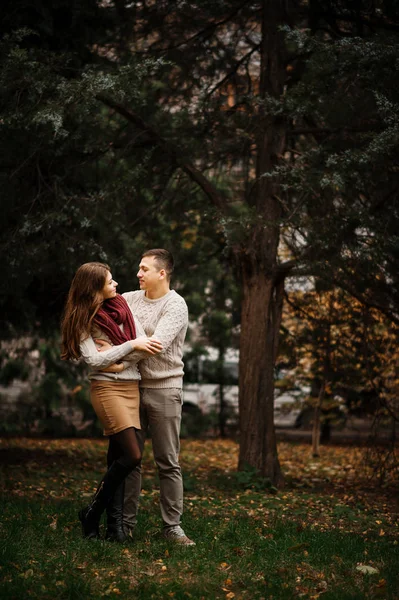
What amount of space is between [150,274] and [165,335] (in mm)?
505

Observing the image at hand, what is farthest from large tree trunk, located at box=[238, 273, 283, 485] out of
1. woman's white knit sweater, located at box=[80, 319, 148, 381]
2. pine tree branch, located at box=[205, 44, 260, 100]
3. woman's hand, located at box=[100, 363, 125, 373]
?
woman's hand, located at box=[100, 363, 125, 373]

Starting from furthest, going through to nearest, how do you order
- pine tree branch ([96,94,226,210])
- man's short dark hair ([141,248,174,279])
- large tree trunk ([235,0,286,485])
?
large tree trunk ([235,0,286,485]), pine tree branch ([96,94,226,210]), man's short dark hair ([141,248,174,279])

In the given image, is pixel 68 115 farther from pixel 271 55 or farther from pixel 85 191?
pixel 271 55

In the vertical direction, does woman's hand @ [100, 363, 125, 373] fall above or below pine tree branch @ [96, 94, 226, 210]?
below

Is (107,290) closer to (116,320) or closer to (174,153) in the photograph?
(116,320)

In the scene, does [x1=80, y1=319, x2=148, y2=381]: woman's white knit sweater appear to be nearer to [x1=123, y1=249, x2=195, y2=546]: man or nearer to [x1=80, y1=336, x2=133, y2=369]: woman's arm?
[x1=80, y1=336, x2=133, y2=369]: woman's arm

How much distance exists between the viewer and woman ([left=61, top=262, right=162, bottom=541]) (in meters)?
5.03

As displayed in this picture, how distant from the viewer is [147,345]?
497cm

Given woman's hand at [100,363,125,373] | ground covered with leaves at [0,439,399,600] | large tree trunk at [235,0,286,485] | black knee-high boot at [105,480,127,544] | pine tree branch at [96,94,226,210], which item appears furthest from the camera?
large tree trunk at [235,0,286,485]

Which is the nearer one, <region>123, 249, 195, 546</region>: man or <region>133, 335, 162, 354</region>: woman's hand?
<region>133, 335, 162, 354</region>: woman's hand

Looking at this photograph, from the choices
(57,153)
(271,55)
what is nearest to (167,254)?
(57,153)

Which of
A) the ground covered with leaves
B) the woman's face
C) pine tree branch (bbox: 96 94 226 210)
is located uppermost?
pine tree branch (bbox: 96 94 226 210)

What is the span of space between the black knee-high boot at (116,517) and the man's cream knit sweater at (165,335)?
0.78 meters

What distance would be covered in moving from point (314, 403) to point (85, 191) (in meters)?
7.40
